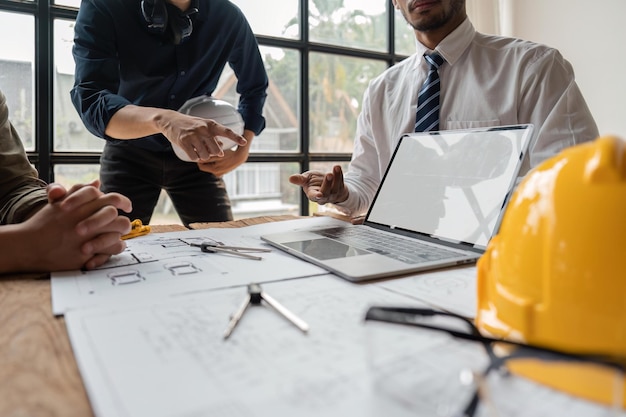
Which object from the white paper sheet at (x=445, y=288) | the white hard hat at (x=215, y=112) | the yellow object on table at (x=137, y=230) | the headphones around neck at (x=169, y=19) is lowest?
the white paper sheet at (x=445, y=288)

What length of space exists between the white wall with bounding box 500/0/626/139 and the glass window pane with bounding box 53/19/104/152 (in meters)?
2.65

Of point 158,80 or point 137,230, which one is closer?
point 137,230

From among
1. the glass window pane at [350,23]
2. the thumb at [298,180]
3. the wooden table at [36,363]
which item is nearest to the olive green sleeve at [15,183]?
the wooden table at [36,363]

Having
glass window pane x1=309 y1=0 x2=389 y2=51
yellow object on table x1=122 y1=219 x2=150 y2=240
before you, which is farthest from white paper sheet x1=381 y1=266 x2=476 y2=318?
glass window pane x1=309 y1=0 x2=389 y2=51

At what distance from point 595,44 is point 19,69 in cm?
296

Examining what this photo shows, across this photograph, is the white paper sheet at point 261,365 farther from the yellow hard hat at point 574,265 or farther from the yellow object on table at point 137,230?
the yellow object on table at point 137,230

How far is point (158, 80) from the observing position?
5.08 ft

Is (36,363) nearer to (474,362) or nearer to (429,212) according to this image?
(474,362)

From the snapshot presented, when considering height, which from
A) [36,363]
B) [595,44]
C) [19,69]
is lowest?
[36,363]

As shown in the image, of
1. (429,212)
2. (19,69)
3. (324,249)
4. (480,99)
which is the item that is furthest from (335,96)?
(324,249)

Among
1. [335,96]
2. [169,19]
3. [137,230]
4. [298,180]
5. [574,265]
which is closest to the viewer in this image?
[574,265]

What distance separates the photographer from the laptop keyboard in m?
0.70

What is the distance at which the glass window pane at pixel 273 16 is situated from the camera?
2523mm

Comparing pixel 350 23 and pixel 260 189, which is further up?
pixel 350 23
